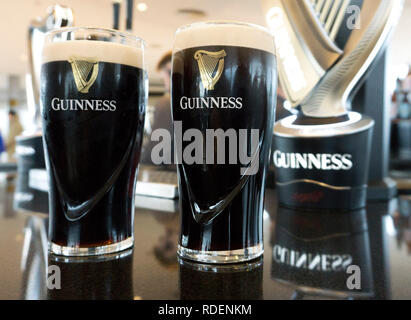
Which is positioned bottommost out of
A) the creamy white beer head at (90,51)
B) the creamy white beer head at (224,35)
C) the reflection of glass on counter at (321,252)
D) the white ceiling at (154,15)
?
the reflection of glass on counter at (321,252)

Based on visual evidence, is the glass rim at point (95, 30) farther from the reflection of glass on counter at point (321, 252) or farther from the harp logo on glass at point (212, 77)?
the reflection of glass on counter at point (321, 252)

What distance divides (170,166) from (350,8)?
75cm

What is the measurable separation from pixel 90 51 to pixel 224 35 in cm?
14

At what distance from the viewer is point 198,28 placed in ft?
1.30

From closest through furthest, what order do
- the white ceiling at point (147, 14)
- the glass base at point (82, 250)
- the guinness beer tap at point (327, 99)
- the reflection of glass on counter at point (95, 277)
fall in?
the reflection of glass on counter at point (95, 277) → the glass base at point (82, 250) → the guinness beer tap at point (327, 99) → the white ceiling at point (147, 14)

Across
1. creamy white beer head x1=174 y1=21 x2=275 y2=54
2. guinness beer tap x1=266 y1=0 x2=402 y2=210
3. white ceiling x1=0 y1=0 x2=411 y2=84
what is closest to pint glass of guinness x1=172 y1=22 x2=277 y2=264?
creamy white beer head x1=174 y1=21 x2=275 y2=54

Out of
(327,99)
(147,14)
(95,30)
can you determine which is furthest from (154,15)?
(95,30)

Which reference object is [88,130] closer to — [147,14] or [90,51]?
[90,51]

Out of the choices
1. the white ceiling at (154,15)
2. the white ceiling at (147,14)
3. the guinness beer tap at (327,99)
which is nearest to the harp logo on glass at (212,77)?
the guinness beer tap at (327,99)

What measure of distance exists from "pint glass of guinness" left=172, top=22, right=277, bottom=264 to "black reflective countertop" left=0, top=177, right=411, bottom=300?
0.04m

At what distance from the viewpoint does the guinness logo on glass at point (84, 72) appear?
392 mm

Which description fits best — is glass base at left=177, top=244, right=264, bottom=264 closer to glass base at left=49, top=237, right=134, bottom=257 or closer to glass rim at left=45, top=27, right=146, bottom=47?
glass base at left=49, top=237, right=134, bottom=257

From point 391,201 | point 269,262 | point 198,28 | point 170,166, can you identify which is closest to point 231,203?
point 269,262
